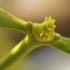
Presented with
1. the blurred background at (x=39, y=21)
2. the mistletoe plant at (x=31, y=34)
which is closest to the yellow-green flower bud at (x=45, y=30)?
the mistletoe plant at (x=31, y=34)

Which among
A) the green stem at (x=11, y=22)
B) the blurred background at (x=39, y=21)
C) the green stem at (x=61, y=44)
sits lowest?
the green stem at (x=11, y=22)

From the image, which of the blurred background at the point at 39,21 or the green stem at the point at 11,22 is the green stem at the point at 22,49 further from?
the blurred background at the point at 39,21

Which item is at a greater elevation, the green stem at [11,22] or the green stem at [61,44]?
the green stem at [61,44]

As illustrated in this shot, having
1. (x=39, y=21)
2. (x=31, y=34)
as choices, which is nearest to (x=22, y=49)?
(x=31, y=34)

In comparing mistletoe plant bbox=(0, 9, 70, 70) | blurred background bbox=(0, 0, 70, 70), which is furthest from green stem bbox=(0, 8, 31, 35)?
blurred background bbox=(0, 0, 70, 70)

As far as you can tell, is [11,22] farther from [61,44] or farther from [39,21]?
[39,21]

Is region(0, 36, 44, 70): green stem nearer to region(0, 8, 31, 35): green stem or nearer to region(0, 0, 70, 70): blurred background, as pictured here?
region(0, 8, 31, 35): green stem

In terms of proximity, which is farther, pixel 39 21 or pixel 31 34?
pixel 39 21
